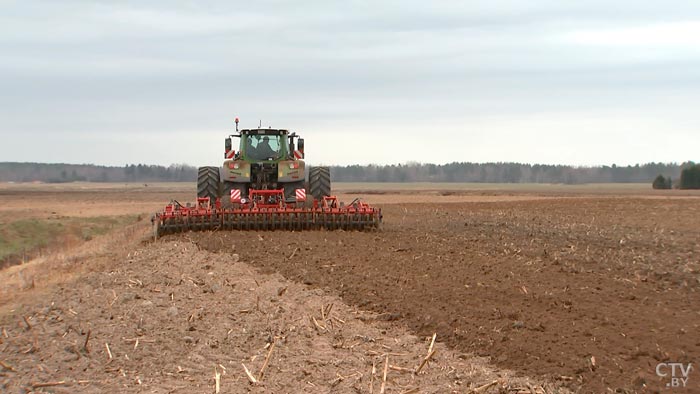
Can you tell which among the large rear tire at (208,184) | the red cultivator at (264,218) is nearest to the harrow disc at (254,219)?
the red cultivator at (264,218)

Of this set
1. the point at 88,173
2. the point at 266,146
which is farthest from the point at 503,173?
the point at 266,146

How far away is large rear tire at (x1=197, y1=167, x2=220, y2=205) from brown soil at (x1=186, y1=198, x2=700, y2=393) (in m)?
3.54

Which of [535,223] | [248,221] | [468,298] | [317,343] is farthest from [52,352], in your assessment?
[535,223]

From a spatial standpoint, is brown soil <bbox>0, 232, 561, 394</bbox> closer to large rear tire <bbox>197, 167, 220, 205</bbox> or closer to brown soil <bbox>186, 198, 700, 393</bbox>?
brown soil <bbox>186, 198, 700, 393</bbox>

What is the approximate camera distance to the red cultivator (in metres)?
15.4

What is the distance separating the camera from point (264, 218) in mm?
15516

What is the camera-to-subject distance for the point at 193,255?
1195 centimetres

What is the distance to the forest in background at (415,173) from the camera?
144m

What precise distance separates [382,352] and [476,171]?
154058 mm

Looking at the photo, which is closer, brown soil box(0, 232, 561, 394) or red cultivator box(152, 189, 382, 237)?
brown soil box(0, 232, 561, 394)

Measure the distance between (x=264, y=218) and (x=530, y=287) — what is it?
7810 mm

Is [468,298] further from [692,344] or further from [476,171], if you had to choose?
[476,171]

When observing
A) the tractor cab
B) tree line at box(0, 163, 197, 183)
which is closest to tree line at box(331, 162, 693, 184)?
tree line at box(0, 163, 197, 183)

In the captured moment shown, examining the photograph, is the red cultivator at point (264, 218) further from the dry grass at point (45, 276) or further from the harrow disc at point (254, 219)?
the dry grass at point (45, 276)
